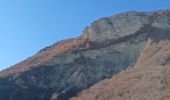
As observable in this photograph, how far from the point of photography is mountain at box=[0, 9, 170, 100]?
52.7m

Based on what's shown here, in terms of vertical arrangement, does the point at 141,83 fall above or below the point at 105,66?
below

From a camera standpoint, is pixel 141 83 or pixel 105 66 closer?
pixel 141 83

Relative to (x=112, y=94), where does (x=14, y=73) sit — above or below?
above

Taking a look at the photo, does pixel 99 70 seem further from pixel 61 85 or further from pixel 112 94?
pixel 112 94

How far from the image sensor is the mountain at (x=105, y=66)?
52.7 meters

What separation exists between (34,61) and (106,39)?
1003 cm

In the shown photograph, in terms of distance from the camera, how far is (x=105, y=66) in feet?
209

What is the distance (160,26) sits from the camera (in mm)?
69125

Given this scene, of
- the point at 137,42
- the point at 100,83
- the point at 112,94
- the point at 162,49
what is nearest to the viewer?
the point at 112,94

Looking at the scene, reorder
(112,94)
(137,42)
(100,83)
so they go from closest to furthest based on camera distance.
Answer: (112,94), (100,83), (137,42)

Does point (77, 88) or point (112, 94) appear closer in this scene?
point (112, 94)

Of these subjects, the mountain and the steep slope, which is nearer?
the steep slope

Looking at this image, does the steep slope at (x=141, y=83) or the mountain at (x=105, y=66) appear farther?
the mountain at (x=105, y=66)

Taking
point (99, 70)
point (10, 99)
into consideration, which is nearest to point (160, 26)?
point (99, 70)
